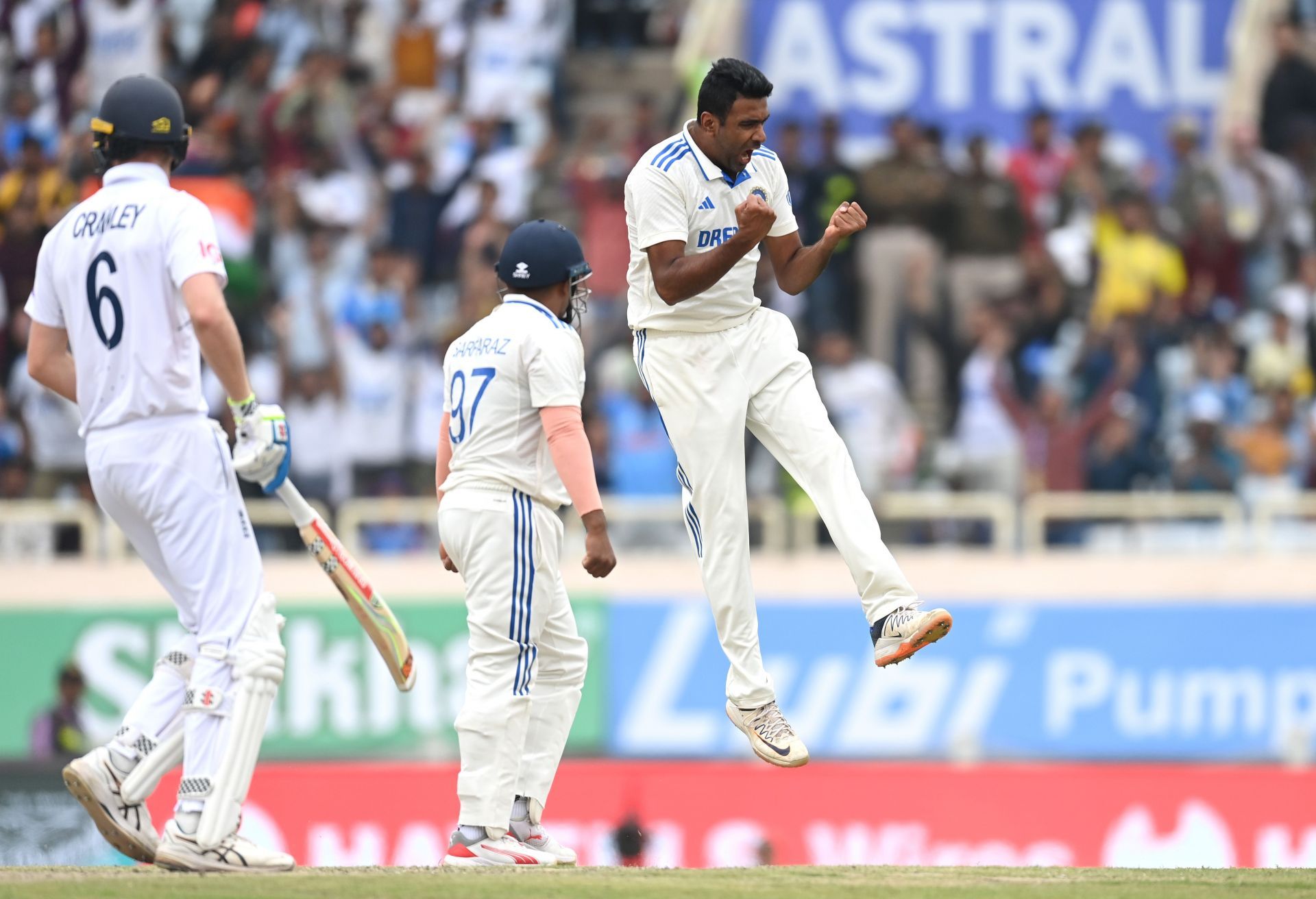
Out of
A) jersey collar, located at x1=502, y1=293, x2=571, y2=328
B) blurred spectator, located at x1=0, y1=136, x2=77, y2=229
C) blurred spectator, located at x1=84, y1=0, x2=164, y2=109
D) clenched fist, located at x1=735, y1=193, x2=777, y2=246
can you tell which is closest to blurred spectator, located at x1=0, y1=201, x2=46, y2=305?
blurred spectator, located at x1=0, y1=136, x2=77, y2=229

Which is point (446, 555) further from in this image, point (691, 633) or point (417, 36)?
point (417, 36)

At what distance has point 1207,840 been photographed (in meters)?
12.4

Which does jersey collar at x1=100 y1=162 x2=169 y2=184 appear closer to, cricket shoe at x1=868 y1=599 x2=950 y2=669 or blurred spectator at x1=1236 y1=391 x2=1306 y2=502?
cricket shoe at x1=868 y1=599 x2=950 y2=669

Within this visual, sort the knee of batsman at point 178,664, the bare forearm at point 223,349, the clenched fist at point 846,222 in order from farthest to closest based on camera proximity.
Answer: the clenched fist at point 846,222, the knee of batsman at point 178,664, the bare forearm at point 223,349

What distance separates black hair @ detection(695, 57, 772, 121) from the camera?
8094 millimetres

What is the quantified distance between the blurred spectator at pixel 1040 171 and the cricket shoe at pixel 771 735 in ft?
30.7

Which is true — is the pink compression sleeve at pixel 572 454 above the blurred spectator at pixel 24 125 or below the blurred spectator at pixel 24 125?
below

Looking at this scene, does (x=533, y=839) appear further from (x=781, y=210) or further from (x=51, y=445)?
(x=51, y=445)

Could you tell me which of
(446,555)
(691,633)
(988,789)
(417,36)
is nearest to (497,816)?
(446,555)

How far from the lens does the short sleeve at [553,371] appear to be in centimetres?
808

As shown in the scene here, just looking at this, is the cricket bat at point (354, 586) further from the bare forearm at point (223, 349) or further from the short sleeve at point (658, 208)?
the short sleeve at point (658, 208)

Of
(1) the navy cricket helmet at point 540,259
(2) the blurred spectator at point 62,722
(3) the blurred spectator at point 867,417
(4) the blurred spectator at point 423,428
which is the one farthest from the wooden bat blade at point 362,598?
(4) the blurred spectator at point 423,428

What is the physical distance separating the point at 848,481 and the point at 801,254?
2.88ft

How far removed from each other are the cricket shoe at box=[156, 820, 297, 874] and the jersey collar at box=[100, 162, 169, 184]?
2.16m
